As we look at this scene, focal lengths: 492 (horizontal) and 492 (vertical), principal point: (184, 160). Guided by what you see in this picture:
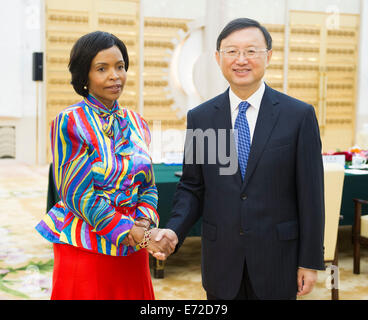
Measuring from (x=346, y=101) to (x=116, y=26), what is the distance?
559cm

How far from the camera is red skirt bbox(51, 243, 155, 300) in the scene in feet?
5.49

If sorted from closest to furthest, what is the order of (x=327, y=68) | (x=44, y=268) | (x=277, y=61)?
(x=44, y=268)
(x=277, y=61)
(x=327, y=68)

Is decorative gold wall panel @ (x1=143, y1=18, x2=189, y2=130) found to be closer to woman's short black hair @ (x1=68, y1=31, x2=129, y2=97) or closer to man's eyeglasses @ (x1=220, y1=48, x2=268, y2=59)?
woman's short black hair @ (x1=68, y1=31, x2=129, y2=97)

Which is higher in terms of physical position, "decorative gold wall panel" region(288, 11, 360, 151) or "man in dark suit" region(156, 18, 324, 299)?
"decorative gold wall panel" region(288, 11, 360, 151)

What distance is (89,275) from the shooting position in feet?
5.50

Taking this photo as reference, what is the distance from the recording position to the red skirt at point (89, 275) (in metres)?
Answer: 1.67

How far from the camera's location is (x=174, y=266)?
4.17m

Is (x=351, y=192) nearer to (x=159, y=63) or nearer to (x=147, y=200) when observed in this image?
(x=147, y=200)

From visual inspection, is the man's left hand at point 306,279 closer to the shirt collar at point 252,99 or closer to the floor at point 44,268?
the shirt collar at point 252,99

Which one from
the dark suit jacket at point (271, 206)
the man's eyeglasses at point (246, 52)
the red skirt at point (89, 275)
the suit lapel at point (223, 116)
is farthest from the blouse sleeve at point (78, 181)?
the man's eyeglasses at point (246, 52)

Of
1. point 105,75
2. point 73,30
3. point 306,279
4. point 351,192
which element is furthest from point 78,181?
point 73,30

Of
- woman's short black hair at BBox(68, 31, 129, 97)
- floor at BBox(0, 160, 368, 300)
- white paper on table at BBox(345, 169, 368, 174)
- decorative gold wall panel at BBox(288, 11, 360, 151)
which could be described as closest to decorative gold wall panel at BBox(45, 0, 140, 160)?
decorative gold wall panel at BBox(288, 11, 360, 151)

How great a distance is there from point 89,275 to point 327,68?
1071cm

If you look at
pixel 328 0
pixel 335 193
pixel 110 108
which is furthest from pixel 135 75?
pixel 110 108
